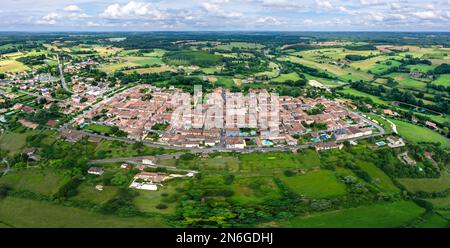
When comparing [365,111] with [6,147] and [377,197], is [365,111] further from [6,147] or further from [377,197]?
[6,147]

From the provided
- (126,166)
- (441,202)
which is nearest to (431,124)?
(441,202)

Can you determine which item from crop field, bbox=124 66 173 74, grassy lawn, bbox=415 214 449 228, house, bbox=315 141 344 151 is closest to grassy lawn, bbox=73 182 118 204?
house, bbox=315 141 344 151

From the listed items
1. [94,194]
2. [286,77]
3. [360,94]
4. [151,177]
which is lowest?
[94,194]

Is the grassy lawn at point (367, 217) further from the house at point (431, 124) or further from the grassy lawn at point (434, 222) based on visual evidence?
the house at point (431, 124)

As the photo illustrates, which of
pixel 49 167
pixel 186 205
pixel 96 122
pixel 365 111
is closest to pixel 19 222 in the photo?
pixel 49 167

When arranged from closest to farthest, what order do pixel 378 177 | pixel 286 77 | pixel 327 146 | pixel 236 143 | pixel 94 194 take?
pixel 94 194
pixel 378 177
pixel 236 143
pixel 327 146
pixel 286 77

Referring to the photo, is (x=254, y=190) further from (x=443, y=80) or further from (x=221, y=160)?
(x=443, y=80)

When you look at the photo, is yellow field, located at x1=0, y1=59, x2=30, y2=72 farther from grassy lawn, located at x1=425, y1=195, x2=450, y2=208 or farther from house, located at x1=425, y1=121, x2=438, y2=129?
house, located at x1=425, y1=121, x2=438, y2=129
